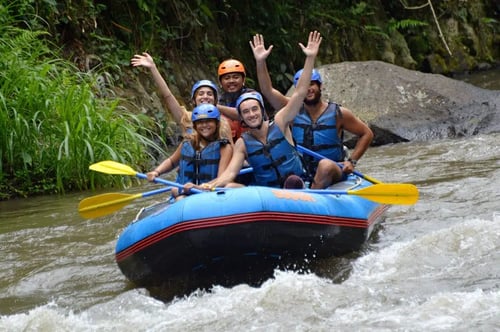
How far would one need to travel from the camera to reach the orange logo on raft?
476cm

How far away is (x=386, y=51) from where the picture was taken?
15.2m

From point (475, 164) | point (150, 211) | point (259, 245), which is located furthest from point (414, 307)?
point (475, 164)

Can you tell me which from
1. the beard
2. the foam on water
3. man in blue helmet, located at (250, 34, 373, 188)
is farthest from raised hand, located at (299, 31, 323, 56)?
the foam on water

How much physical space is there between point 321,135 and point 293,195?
1.66 metres

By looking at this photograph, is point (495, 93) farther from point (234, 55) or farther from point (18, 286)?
point (18, 286)

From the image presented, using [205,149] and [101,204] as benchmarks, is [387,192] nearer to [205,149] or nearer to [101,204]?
[205,149]

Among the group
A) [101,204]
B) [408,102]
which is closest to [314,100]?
[101,204]

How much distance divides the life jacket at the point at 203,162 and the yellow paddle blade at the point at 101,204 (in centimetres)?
46

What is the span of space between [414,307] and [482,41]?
44.9ft

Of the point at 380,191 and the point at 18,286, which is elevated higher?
the point at 380,191

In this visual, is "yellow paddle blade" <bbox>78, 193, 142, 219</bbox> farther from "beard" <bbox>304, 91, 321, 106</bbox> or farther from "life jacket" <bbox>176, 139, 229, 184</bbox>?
"beard" <bbox>304, 91, 321, 106</bbox>

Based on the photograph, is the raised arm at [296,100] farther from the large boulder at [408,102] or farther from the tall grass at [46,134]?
the large boulder at [408,102]

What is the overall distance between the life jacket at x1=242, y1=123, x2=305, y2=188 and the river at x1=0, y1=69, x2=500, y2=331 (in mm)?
683

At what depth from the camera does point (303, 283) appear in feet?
14.8
